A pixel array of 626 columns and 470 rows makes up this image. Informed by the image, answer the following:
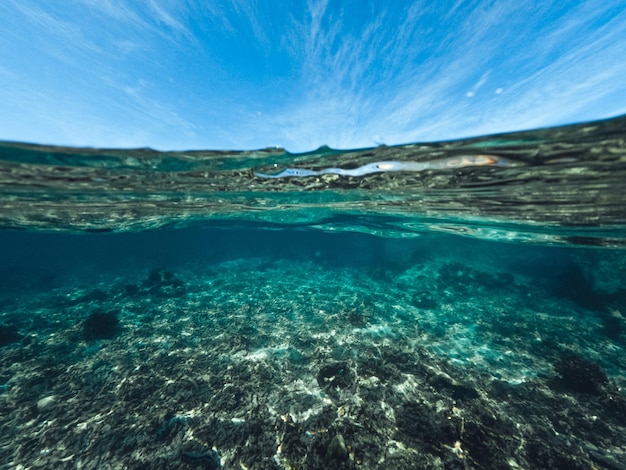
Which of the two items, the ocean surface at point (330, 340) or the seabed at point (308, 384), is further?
the ocean surface at point (330, 340)

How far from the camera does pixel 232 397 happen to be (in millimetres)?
8469

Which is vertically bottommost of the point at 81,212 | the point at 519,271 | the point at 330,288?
the point at 519,271

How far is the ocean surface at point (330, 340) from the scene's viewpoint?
22.9ft

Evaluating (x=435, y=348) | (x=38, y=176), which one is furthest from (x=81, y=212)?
(x=435, y=348)

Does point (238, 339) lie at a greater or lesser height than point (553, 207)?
lesser

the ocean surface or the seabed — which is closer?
the seabed

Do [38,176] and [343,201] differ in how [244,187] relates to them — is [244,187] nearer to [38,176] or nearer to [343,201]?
[343,201]

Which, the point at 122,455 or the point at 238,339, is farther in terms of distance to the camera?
the point at 238,339

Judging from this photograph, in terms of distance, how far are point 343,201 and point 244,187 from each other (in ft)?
21.9

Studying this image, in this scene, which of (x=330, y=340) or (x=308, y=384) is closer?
(x=308, y=384)

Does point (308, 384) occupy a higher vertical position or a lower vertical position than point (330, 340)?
higher

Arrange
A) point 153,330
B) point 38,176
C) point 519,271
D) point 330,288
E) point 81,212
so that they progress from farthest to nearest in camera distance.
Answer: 1. point 519,271
2. point 330,288
3. point 81,212
4. point 153,330
5. point 38,176

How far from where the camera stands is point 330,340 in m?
12.3

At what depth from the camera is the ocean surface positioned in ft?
22.9
